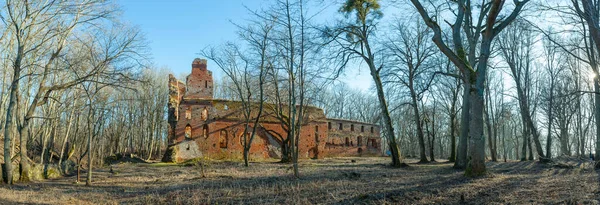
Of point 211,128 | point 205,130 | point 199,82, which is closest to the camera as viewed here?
point 211,128

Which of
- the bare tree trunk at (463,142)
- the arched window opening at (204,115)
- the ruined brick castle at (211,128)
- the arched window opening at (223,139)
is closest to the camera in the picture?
the bare tree trunk at (463,142)

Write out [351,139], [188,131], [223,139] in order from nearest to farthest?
1. [188,131]
2. [223,139]
3. [351,139]

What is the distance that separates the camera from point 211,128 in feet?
116

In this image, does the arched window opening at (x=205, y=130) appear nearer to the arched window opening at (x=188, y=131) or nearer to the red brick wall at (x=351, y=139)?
the arched window opening at (x=188, y=131)

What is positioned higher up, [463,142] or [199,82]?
[199,82]

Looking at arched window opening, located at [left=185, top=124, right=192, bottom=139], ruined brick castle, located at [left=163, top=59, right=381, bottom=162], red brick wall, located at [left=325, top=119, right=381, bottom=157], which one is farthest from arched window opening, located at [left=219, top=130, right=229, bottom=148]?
red brick wall, located at [left=325, top=119, right=381, bottom=157]

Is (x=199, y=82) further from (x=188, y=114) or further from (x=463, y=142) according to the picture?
(x=463, y=142)

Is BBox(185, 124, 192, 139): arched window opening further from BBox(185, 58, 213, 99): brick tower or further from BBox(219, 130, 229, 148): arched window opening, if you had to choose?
BBox(185, 58, 213, 99): brick tower

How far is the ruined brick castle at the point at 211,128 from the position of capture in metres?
34.3

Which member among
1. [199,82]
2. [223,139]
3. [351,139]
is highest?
[199,82]

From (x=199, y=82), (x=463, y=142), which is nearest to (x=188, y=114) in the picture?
(x=199, y=82)

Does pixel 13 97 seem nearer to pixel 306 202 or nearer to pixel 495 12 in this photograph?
pixel 306 202

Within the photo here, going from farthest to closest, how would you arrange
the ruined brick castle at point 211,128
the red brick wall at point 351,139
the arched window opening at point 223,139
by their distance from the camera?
the red brick wall at point 351,139
the arched window opening at point 223,139
the ruined brick castle at point 211,128

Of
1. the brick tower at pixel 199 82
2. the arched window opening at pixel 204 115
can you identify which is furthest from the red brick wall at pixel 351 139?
the brick tower at pixel 199 82
